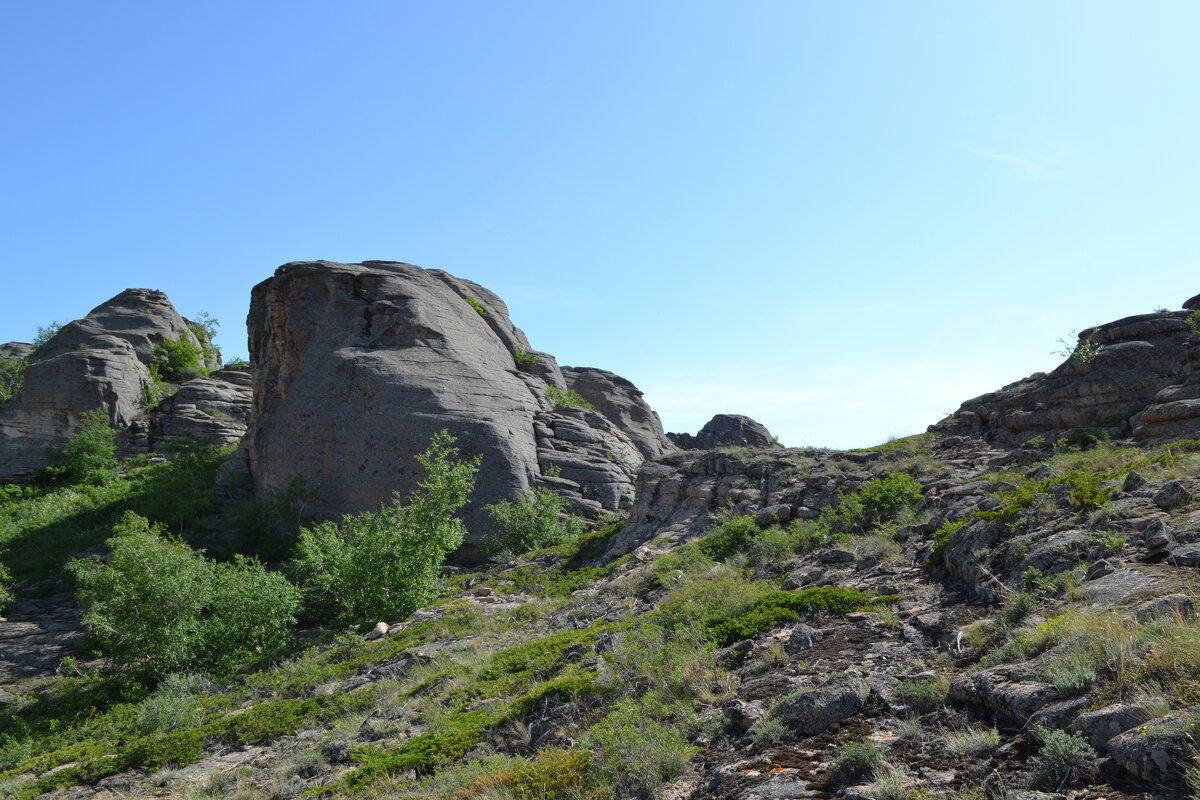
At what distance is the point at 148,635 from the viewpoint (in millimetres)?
19609

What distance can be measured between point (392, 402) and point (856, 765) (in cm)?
2937

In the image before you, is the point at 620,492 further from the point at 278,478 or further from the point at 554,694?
the point at 554,694

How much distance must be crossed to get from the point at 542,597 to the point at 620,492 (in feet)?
48.6

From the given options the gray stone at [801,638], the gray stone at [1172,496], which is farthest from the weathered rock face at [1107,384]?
the gray stone at [801,638]

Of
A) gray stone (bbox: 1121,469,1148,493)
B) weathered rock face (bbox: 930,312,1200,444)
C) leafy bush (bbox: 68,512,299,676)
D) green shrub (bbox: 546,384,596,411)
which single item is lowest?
leafy bush (bbox: 68,512,299,676)

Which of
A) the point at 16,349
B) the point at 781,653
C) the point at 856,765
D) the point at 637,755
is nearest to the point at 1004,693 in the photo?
the point at 856,765

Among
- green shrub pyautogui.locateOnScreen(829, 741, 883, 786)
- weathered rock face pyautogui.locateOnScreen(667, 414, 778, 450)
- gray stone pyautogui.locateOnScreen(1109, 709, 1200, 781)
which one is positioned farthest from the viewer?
weathered rock face pyautogui.locateOnScreen(667, 414, 778, 450)

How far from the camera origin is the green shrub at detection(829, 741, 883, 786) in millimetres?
5543

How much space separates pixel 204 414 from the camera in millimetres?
46125

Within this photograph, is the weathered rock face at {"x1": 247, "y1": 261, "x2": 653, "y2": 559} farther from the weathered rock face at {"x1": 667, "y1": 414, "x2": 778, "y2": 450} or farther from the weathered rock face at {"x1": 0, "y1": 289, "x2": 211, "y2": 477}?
the weathered rock face at {"x1": 667, "y1": 414, "x2": 778, "y2": 450}

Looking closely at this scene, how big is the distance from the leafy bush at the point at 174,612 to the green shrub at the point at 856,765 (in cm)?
1805

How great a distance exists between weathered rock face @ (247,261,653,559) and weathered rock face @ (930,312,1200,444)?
17.3 m

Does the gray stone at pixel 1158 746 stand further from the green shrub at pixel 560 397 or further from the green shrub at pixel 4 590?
the green shrub at pixel 560 397

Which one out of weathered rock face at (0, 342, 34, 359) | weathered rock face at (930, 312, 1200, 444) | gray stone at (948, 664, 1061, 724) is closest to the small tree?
weathered rock face at (0, 342, 34, 359)
